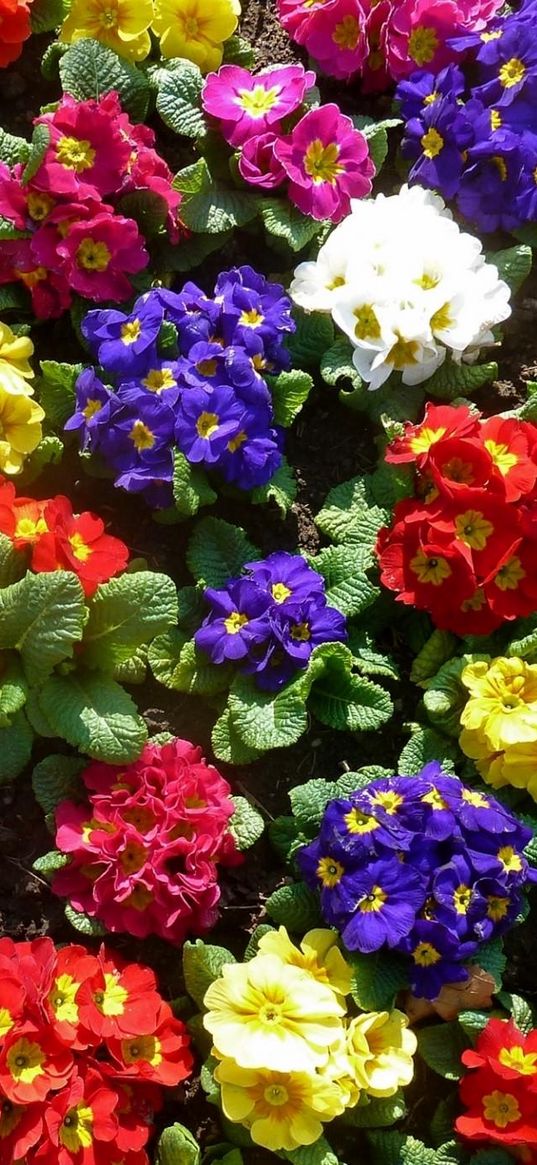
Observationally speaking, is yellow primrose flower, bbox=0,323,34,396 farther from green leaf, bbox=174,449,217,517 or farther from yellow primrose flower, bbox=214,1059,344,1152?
yellow primrose flower, bbox=214,1059,344,1152

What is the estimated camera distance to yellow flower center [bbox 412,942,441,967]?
2.84 m

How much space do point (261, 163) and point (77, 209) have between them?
1.83ft

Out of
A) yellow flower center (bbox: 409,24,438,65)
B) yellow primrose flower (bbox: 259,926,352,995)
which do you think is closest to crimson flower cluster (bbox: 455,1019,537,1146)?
yellow primrose flower (bbox: 259,926,352,995)

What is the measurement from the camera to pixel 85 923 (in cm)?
293

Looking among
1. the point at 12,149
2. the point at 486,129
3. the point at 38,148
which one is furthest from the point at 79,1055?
the point at 486,129

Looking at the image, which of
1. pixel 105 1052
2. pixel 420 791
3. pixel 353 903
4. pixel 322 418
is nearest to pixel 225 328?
pixel 322 418

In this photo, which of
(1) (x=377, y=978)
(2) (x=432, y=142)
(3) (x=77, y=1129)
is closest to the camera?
(3) (x=77, y=1129)

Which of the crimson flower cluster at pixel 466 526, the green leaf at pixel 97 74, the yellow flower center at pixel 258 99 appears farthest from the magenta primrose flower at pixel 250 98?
the crimson flower cluster at pixel 466 526

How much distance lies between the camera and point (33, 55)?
3.69 meters

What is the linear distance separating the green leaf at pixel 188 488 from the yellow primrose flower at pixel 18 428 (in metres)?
0.38

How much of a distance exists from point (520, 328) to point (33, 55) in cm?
170

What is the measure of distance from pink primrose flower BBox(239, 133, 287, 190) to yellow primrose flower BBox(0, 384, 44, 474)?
0.88 meters

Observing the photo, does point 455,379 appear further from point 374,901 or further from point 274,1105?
point 274,1105

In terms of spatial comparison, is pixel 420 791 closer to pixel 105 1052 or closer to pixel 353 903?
pixel 353 903
